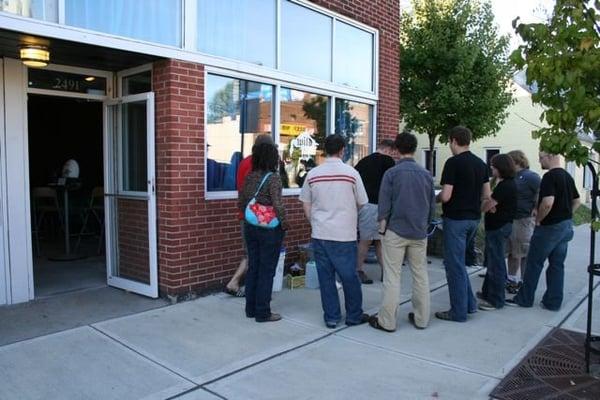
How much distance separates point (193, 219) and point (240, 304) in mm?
1037

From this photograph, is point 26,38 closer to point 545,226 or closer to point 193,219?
point 193,219

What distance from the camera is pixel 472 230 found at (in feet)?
17.2

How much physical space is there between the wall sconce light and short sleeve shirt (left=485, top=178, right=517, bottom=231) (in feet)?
15.3

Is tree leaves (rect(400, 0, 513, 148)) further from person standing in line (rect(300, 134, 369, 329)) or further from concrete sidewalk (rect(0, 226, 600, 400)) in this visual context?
person standing in line (rect(300, 134, 369, 329))

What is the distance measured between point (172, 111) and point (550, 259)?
14.2ft

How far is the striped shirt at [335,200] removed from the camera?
15.4 feet

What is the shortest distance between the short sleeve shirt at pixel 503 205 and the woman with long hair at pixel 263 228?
7.47ft

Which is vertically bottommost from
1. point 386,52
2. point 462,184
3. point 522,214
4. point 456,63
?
point 522,214

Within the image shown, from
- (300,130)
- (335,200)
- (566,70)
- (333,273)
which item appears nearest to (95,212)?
(300,130)

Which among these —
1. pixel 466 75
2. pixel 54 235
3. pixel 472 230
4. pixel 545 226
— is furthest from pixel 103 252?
pixel 466 75

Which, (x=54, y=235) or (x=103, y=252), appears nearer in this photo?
(x=103, y=252)

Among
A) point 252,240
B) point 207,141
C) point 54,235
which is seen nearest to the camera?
point 252,240

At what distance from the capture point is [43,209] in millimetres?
8898

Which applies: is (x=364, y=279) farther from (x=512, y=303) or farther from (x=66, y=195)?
(x=66, y=195)
